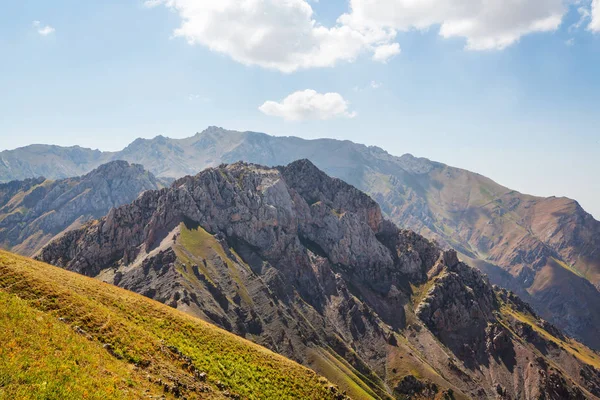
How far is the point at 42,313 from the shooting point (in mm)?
41844

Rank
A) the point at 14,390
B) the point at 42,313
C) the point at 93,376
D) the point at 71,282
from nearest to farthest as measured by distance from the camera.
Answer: the point at 14,390, the point at 93,376, the point at 42,313, the point at 71,282

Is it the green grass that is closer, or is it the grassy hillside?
the grassy hillside

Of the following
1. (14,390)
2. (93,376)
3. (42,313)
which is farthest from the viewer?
(42,313)

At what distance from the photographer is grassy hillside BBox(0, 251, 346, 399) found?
31.6 m

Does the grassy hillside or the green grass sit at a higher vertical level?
the grassy hillside

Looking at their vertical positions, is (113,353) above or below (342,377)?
above

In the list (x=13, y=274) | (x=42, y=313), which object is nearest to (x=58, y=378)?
(x=42, y=313)

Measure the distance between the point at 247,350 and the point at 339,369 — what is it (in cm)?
15283

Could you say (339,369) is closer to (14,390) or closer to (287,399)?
(287,399)

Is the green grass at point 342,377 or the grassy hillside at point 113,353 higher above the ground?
the grassy hillside at point 113,353

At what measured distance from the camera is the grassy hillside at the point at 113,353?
104ft

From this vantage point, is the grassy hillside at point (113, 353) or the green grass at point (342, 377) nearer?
the grassy hillside at point (113, 353)

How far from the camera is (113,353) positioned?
4084cm

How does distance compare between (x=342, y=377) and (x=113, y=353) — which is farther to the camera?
(x=342, y=377)
